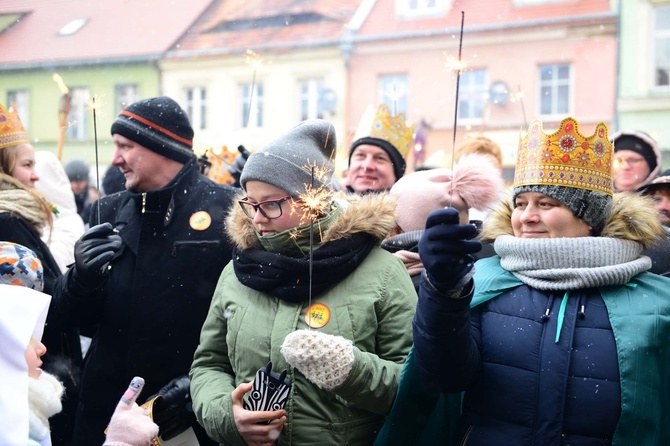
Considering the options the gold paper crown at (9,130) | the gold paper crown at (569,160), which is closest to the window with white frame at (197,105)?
the gold paper crown at (9,130)

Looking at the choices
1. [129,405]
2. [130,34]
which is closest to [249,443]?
[129,405]

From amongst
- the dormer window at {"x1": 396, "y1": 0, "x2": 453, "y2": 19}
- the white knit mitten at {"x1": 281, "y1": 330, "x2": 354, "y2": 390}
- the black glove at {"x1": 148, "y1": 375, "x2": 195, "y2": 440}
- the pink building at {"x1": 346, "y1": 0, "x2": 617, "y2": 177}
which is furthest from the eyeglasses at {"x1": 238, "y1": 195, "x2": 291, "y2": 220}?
the pink building at {"x1": 346, "y1": 0, "x2": 617, "y2": 177}

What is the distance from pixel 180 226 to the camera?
13.4ft

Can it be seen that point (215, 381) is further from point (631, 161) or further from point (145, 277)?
point (631, 161)

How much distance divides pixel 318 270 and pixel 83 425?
168cm

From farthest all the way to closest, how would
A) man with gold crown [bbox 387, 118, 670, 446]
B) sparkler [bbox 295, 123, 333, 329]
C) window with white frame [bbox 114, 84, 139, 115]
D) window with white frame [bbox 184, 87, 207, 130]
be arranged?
window with white frame [bbox 184, 87, 207, 130]
window with white frame [bbox 114, 84, 139, 115]
sparkler [bbox 295, 123, 333, 329]
man with gold crown [bbox 387, 118, 670, 446]

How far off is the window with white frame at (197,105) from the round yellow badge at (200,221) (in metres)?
20.4

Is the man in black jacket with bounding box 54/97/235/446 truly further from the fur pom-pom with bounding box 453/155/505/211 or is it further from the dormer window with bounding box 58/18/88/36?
the dormer window with bounding box 58/18/88/36

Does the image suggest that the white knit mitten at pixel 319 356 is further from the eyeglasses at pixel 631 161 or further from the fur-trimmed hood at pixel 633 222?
the eyeglasses at pixel 631 161

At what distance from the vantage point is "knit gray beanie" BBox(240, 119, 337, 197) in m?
3.29

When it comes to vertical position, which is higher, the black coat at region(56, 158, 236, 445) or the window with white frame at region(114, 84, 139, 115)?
the window with white frame at region(114, 84, 139, 115)

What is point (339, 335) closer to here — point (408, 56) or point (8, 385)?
point (8, 385)

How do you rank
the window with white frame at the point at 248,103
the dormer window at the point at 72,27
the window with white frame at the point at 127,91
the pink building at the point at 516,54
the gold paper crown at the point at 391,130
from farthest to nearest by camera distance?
the window with white frame at the point at 248,103, the window with white frame at the point at 127,91, the pink building at the point at 516,54, the dormer window at the point at 72,27, the gold paper crown at the point at 391,130

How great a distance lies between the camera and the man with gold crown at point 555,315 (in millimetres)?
2648
